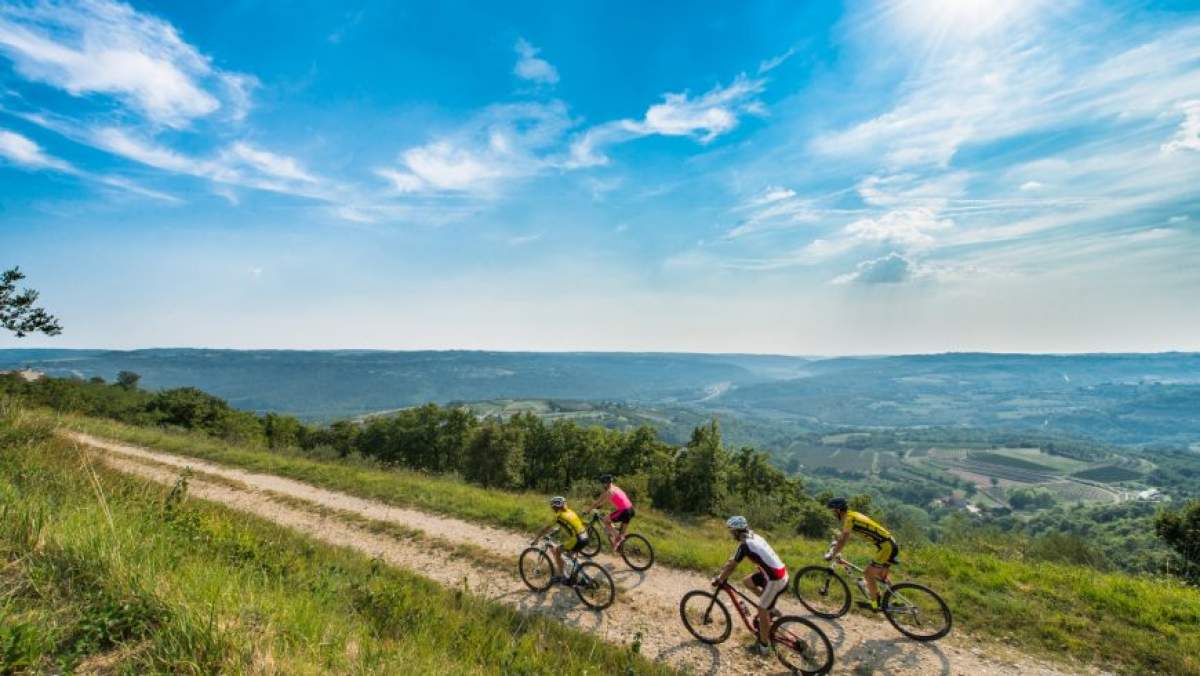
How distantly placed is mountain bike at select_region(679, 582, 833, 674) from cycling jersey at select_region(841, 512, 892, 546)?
7.33 feet

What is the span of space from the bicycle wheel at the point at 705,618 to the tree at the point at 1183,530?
17532 mm

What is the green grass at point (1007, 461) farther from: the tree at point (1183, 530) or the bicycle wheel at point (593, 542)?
the bicycle wheel at point (593, 542)

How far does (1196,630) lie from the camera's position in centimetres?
914

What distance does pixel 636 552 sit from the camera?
41.7ft

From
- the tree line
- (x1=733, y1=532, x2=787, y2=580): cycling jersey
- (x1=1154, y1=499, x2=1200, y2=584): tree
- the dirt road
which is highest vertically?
(x1=733, y1=532, x2=787, y2=580): cycling jersey

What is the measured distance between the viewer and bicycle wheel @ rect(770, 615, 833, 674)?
26.6 ft

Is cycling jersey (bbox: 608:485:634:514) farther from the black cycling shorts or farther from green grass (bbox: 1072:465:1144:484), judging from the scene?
green grass (bbox: 1072:465:1144:484)

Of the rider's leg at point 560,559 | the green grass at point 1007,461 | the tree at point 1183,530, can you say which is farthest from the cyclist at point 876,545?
the green grass at point 1007,461

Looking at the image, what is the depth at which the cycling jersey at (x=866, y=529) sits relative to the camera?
372 inches

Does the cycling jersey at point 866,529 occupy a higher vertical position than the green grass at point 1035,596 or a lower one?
higher

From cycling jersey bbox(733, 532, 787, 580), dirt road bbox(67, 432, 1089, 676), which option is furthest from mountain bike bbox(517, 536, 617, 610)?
cycling jersey bbox(733, 532, 787, 580)

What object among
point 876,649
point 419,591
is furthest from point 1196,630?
point 419,591

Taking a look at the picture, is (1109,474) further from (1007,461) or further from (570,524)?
(570,524)

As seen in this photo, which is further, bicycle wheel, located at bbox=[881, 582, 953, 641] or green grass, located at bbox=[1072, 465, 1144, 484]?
green grass, located at bbox=[1072, 465, 1144, 484]
